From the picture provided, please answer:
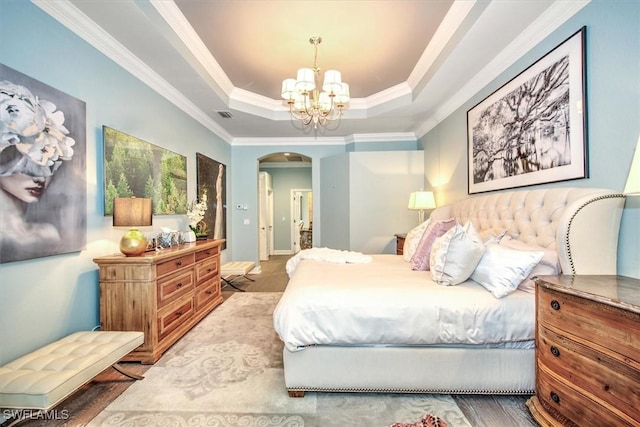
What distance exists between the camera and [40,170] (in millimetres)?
1850

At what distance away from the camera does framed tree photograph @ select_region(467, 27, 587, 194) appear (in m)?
1.92

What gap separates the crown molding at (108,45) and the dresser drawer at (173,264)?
185 cm

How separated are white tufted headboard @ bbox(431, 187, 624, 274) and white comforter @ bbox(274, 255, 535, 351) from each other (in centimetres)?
37

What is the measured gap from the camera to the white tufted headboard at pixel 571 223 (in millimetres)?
1632

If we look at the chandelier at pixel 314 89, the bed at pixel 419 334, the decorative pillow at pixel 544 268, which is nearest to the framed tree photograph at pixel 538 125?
the bed at pixel 419 334

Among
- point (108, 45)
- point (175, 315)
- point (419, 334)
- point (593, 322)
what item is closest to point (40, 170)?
point (108, 45)

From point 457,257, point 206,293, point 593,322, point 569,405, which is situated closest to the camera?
point 593,322

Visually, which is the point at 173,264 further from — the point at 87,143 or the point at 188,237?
the point at 87,143

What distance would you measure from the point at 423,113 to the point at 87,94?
395 cm

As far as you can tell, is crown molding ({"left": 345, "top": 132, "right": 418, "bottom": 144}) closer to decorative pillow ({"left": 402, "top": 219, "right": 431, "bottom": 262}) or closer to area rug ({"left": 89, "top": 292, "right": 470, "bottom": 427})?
decorative pillow ({"left": 402, "top": 219, "right": 431, "bottom": 262})

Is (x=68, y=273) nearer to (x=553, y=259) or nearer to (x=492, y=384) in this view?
(x=492, y=384)

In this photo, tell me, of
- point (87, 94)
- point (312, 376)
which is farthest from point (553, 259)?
point (87, 94)

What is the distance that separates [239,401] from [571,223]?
226cm

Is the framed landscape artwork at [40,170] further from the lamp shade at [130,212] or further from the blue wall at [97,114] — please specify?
the lamp shade at [130,212]
